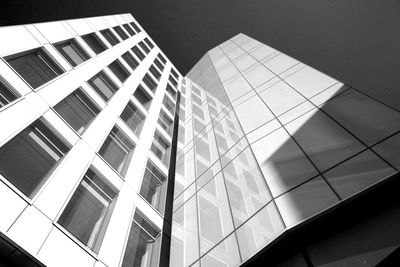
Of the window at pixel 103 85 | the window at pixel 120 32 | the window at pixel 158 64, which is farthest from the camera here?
the window at pixel 158 64

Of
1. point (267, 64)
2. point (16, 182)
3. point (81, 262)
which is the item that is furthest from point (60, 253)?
point (267, 64)

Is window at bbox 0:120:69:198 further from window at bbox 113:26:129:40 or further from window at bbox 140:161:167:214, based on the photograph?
window at bbox 113:26:129:40

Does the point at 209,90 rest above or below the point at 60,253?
below

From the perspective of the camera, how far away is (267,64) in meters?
21.4

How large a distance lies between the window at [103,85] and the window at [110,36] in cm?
754

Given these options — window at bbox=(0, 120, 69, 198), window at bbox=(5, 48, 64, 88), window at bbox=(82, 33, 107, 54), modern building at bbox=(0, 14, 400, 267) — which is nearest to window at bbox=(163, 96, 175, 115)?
modern building at bbox=(0, 14, 400, 267)

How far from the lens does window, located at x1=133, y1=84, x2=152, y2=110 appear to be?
83.5 feet

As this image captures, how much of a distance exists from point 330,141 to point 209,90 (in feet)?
50.5

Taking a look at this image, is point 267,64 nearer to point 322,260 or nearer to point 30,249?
point 322,260

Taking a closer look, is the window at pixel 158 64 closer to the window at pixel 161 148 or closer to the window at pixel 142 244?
the window at pixel 161 148

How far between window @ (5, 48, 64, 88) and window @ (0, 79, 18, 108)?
4.49 feet

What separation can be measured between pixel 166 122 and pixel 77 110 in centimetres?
1125

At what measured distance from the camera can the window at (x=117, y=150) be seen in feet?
52.3

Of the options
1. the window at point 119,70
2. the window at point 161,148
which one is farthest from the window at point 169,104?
the window at point 161,148
